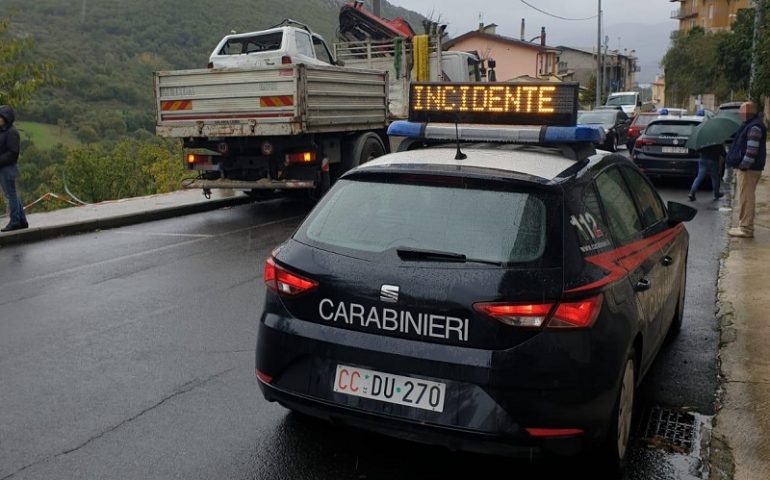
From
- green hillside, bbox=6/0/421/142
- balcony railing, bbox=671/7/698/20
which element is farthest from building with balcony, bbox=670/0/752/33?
green hillside, bbox=6/0/421/142

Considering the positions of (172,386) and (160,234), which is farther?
(160,234)

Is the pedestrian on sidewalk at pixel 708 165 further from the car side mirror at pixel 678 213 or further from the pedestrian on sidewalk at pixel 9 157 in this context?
the pedestrian on sidewalk at pixel 9 157

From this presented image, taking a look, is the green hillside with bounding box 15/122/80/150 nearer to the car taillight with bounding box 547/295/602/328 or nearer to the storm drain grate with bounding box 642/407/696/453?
the storm drain grate with bounding box 642/407/696/453

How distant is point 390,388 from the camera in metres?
3.30

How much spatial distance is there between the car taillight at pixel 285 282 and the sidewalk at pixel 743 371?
215 cm

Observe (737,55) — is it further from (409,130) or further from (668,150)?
(409,130)

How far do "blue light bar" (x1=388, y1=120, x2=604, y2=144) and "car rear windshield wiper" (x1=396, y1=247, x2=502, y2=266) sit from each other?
3.68 feet

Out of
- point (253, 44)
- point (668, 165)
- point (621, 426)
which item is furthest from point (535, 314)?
point (668, 165)

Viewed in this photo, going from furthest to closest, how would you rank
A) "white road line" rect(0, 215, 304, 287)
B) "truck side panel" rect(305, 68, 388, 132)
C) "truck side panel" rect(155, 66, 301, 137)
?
"truck side panel" rect(305, 68, 388, 132), "truck side panel" rect(155, 66, 301, 137), "white road line" rect(0, 215, 304, 287)

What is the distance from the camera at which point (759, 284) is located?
730cm

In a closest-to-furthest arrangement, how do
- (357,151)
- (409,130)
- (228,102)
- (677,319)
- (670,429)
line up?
1. (670,429)
2. (409,130)
3. (677,319)
4. (228,102)
5. (357,151)

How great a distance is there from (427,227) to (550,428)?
3.42ft

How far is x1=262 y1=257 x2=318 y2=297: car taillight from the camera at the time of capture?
355cm

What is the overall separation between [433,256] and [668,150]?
1360cm
